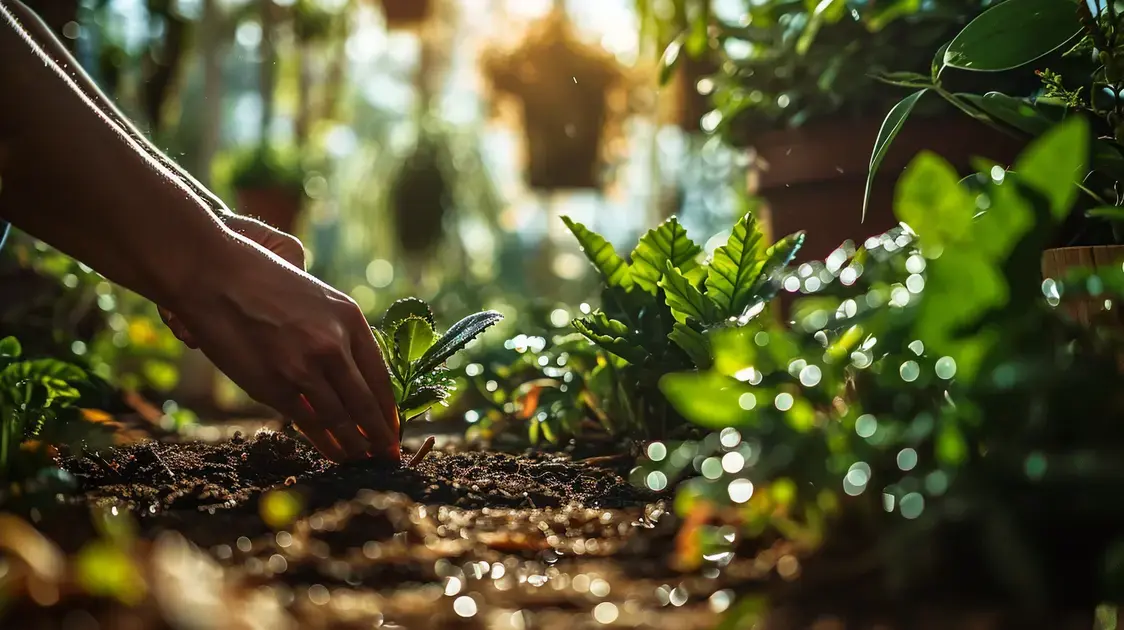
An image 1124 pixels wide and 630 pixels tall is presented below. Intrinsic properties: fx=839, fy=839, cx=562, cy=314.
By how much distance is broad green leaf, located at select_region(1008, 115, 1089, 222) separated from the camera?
1.44 ft

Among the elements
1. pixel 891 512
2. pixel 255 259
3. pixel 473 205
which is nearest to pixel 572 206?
pixel 473 205

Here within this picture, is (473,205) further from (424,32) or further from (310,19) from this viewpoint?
(310,19)

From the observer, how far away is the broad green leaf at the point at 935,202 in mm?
468

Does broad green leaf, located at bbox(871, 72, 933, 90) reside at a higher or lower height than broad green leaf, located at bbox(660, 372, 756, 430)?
higher

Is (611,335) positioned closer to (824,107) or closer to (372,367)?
(372,367)

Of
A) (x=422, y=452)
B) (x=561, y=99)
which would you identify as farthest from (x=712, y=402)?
(x=561, y=99)

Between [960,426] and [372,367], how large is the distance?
497 millimetres

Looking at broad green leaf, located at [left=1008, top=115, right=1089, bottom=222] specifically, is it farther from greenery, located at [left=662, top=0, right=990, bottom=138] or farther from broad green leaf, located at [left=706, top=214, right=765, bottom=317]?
greenery, located at [left=662, top=0, right=990, bottom=138]

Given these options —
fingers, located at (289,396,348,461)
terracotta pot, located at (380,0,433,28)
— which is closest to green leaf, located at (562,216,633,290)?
fingers, located at (289,396,348,461)

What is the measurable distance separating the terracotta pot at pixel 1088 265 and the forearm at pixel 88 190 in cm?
69

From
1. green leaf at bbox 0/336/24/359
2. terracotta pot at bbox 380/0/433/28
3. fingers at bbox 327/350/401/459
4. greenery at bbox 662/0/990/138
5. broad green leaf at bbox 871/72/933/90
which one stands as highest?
terracotta pot at bbox 380/0/433/28

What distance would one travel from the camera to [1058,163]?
447 millimetres

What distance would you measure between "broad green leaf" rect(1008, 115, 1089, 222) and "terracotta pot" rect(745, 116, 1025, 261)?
65cm

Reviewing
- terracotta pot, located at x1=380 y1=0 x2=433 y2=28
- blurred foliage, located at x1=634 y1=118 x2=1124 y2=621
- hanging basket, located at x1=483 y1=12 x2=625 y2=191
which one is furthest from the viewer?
terracotta pot, located at x1=380 y1=0 x2=433 y2=28
